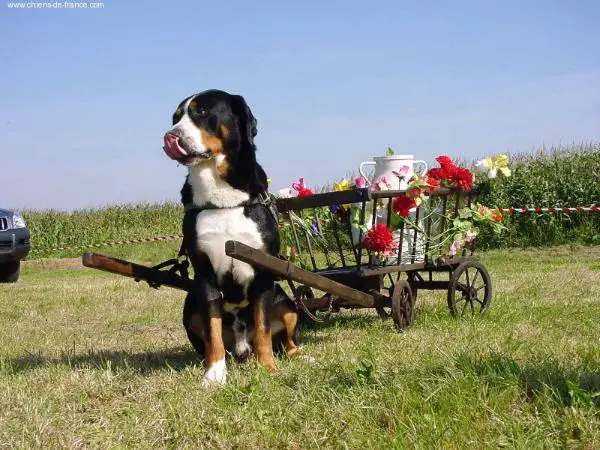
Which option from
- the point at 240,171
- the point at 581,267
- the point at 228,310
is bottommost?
the point at 581,267

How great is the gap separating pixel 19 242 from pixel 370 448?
34.5ft

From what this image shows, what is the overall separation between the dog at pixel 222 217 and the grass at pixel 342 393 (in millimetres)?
255

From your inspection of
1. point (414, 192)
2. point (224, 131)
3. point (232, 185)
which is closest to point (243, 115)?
point (224, 131)

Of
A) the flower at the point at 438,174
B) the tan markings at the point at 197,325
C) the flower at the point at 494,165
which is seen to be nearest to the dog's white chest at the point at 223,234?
the tan markings at the point at 197,325

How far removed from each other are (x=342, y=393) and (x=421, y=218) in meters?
2.65

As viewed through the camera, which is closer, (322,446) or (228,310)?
(322,446)

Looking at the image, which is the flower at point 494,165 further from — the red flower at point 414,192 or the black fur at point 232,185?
the black fur at point 232,185

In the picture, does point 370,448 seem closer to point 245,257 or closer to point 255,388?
point 255,388

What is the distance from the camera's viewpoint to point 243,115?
401 centimetres

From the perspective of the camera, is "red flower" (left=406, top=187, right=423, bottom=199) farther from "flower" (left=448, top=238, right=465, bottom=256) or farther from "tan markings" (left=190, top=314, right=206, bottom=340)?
"tan markings" (left=190, top=314, right=206, bottom=340)

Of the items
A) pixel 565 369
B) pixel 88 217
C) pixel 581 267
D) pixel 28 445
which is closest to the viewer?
pixel 28 445

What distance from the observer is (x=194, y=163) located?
12.6ft

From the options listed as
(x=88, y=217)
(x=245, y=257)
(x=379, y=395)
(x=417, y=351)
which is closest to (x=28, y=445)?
(x=245, y=257)

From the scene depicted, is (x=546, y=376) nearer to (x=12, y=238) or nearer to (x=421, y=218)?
(x=421, y=218)
